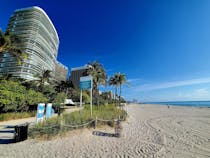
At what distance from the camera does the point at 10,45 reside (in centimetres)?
1605

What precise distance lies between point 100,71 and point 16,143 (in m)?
25.6

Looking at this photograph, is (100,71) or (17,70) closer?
(100,71)

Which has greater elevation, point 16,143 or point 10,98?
point 10,98

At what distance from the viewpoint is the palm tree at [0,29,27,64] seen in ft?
50.4

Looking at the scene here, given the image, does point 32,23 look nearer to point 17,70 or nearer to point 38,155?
point 17,70

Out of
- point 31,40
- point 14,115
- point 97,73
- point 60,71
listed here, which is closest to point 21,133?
point 14,115

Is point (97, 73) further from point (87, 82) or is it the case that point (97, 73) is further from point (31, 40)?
point (31, 40)

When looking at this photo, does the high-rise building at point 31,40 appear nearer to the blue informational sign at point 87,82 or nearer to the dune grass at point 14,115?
the dune grass at point 14,115

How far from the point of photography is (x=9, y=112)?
14.9 m

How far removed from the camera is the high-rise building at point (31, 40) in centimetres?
7100

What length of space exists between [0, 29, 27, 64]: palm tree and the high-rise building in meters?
61.0

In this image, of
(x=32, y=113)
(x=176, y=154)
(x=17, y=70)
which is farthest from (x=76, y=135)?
(x=17, y=70)

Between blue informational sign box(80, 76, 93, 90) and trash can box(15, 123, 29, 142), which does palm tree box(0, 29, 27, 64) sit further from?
trash can box(15, 123, 29, 142)

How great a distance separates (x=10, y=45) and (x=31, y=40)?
231ft
